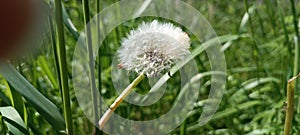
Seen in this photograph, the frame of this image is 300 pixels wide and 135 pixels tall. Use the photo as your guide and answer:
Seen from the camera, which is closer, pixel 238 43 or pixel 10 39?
pixel 10 39

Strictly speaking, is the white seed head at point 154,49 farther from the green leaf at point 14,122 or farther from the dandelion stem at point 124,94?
the green leaf at point 14,122

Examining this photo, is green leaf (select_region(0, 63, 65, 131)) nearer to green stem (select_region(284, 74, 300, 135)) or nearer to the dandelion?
the dandelion

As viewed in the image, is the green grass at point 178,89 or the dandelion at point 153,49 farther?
the green grass at point 178,89

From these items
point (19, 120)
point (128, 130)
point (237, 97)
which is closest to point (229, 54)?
point (237, 97)

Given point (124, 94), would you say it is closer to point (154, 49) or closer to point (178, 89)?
point (154, 49)

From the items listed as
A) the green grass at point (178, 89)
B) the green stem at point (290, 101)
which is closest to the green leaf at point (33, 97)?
the green grass at point (178, 89)

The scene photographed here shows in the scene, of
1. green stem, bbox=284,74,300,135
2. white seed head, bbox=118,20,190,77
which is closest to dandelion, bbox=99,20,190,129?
white seed head, bbox=118,20,190,77

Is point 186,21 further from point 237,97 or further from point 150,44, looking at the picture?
point 150,44

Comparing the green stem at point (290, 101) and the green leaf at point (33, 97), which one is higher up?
the green leaf at point (33, 97)
